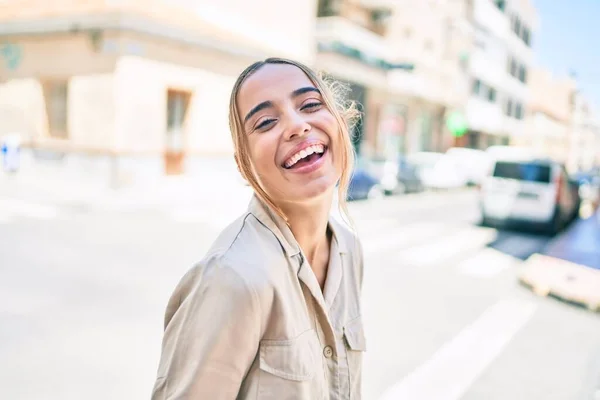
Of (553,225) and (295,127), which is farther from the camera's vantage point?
(553,225)

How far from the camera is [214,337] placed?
116 cm

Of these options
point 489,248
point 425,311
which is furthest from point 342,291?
point 489,248

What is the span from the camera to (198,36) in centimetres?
1612

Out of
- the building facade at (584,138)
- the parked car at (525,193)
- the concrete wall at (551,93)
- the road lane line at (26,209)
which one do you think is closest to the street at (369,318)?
the road lane line at (26,209)

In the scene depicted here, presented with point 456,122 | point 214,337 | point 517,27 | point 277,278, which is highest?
point 517,27

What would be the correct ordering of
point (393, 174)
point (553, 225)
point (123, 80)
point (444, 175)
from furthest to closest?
point (444, 175) → point (393, 174) → point (123, 80) → point (553, 225)

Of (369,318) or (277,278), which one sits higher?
(277,278)

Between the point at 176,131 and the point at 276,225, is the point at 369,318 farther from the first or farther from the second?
the point at 176,131

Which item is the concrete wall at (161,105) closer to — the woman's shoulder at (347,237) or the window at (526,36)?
the woman's shoulder at (347,237)

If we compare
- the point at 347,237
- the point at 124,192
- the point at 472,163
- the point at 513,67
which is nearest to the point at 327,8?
the point at 472,163

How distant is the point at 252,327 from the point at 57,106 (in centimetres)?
1710

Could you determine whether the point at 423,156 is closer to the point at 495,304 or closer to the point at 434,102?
the point at 434,102

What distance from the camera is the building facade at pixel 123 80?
14773 millimetres

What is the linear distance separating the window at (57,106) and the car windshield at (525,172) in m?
12.0
